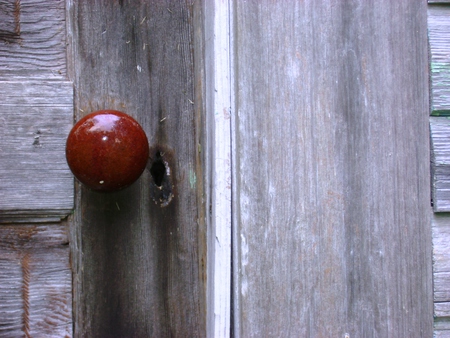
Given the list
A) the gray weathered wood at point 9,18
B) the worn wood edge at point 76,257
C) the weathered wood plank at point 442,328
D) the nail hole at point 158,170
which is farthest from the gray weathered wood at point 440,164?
the gray weathered wood at point 9,18

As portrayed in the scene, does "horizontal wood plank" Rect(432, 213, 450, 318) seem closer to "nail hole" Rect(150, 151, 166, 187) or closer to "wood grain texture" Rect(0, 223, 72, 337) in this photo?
"nail hole" Rect(150, 151, 166, 187)

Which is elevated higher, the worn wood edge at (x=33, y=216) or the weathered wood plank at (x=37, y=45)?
the weathered wood plank at (x=37, y=45)

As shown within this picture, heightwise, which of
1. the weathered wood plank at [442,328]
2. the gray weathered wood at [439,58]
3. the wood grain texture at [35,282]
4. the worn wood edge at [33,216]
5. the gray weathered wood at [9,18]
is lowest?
the weathered wood plank at [442,328]

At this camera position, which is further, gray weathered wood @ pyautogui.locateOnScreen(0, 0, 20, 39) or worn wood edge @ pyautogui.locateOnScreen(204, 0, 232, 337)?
gray weathered wood @ pyautogui.locateOnScreen(0, 0, 20, 39)

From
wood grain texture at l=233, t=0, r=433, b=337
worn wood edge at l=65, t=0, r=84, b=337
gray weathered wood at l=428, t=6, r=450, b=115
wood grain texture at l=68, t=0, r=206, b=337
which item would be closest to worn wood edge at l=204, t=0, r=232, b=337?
wood grain texture at l=233, t=0, r=433, b=337

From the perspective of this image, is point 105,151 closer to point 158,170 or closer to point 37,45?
point 158,170

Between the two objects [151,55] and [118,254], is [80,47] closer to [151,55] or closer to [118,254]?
[151,55]

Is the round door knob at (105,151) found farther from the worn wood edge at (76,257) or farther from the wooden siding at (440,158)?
the wooden siding at (440,158)

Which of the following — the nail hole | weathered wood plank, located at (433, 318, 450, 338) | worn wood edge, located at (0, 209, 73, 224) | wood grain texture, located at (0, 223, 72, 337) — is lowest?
weathered wood plank, located at (433, 318, 450, 338)
